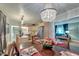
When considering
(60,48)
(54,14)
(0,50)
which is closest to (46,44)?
(60,48)

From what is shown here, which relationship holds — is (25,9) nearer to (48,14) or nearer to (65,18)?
(48,14)

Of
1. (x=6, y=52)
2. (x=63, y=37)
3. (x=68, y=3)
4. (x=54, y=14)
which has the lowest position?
(x=6, y=52)

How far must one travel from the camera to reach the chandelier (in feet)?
3.68

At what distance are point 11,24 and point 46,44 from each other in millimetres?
433

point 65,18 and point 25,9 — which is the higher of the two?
point 25,9

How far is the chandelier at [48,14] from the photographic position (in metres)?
1.12

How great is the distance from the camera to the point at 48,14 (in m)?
1.12

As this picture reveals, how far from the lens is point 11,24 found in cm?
112

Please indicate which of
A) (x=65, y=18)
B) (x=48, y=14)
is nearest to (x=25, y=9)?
(x=48, y=14)

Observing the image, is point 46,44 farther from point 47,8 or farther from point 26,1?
point 26,1

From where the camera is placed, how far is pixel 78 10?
111 centimetres

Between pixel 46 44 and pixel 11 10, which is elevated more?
pixel 11 10

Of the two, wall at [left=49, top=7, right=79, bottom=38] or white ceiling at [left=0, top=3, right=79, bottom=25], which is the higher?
white ceiling at [left=0, top=3, right=79, bottom=25]

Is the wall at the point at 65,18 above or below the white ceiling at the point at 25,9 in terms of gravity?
below
